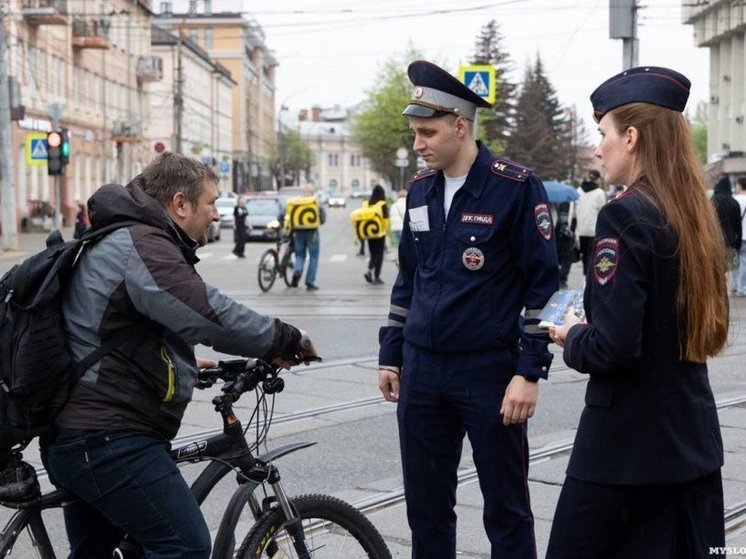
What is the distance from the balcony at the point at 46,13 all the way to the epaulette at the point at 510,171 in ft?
147

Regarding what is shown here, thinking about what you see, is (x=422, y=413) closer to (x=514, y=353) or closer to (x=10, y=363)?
(x=514, y=353)

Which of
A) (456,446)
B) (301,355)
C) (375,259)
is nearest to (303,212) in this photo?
(375,259)

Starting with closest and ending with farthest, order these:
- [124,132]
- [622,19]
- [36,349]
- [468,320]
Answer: [36,349], [468,320], [622,19], [124,132]

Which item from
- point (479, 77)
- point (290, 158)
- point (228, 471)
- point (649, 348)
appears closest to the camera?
point (649, 348)

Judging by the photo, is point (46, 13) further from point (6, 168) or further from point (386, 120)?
point (386, 120)

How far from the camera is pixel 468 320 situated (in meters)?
4.25

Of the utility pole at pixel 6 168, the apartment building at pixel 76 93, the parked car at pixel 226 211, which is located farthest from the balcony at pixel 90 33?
the utility pole at pixel 6 168

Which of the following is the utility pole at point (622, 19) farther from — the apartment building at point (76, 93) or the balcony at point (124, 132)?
the balcony at point (124, 132)

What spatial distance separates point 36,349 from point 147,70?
71918mm

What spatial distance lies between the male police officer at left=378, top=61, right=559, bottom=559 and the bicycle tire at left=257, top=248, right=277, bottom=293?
648 inches

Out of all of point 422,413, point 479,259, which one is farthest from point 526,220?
point 422,413

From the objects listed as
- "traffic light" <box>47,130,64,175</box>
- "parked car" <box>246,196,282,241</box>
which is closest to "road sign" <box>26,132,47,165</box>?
"traffic light" <box>47,130,64,175</box>

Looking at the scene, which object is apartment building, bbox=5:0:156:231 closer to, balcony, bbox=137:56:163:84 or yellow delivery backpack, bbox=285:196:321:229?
balcony, bbox=137:56:163:84

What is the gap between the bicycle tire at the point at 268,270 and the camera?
20875mm
